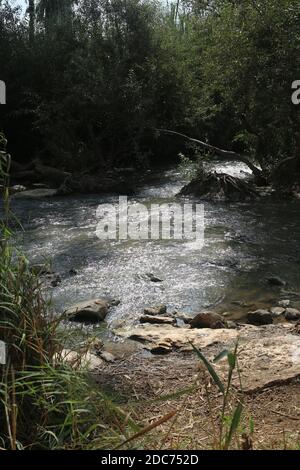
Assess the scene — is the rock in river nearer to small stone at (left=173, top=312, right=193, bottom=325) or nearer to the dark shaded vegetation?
Answer: the dark shaded vegetation

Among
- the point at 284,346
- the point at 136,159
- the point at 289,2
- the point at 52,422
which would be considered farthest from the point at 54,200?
the point at 52,422

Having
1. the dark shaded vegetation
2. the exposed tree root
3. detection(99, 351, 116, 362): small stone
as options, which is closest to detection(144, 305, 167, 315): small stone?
detection(99, 351, 116, 362): small stone

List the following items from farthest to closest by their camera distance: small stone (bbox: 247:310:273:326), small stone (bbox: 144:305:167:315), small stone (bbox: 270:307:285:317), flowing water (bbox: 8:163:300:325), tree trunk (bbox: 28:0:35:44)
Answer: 1. tree trunk (bbox: 28:0:35:44)
2. flowing water (bbox: 8:163:300:325)
3. small stone (bbox: 144:305:167:315)
4. small stone (bbox: 270:307:285:317)
5. small stone (bbox: 247:310:273:326)

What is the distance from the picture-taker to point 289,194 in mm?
13961

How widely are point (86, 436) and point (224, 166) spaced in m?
16.0

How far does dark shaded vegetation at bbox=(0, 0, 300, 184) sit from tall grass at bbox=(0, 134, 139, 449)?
1295 cm

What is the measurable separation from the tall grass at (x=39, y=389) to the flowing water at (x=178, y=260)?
3.07 meters

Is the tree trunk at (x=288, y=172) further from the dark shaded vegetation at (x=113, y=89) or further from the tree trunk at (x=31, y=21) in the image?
the tree trunk at (x=31, y=21)

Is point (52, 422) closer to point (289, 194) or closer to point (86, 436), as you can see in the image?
point (86, 436)

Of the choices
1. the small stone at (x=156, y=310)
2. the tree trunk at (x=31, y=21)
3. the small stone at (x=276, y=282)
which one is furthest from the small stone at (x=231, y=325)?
the tree trunk at (x=31, y=21)

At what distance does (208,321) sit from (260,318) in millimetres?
638

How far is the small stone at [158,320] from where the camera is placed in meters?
6.16

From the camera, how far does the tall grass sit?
9.41 feet

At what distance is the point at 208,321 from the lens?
19.6 ft
